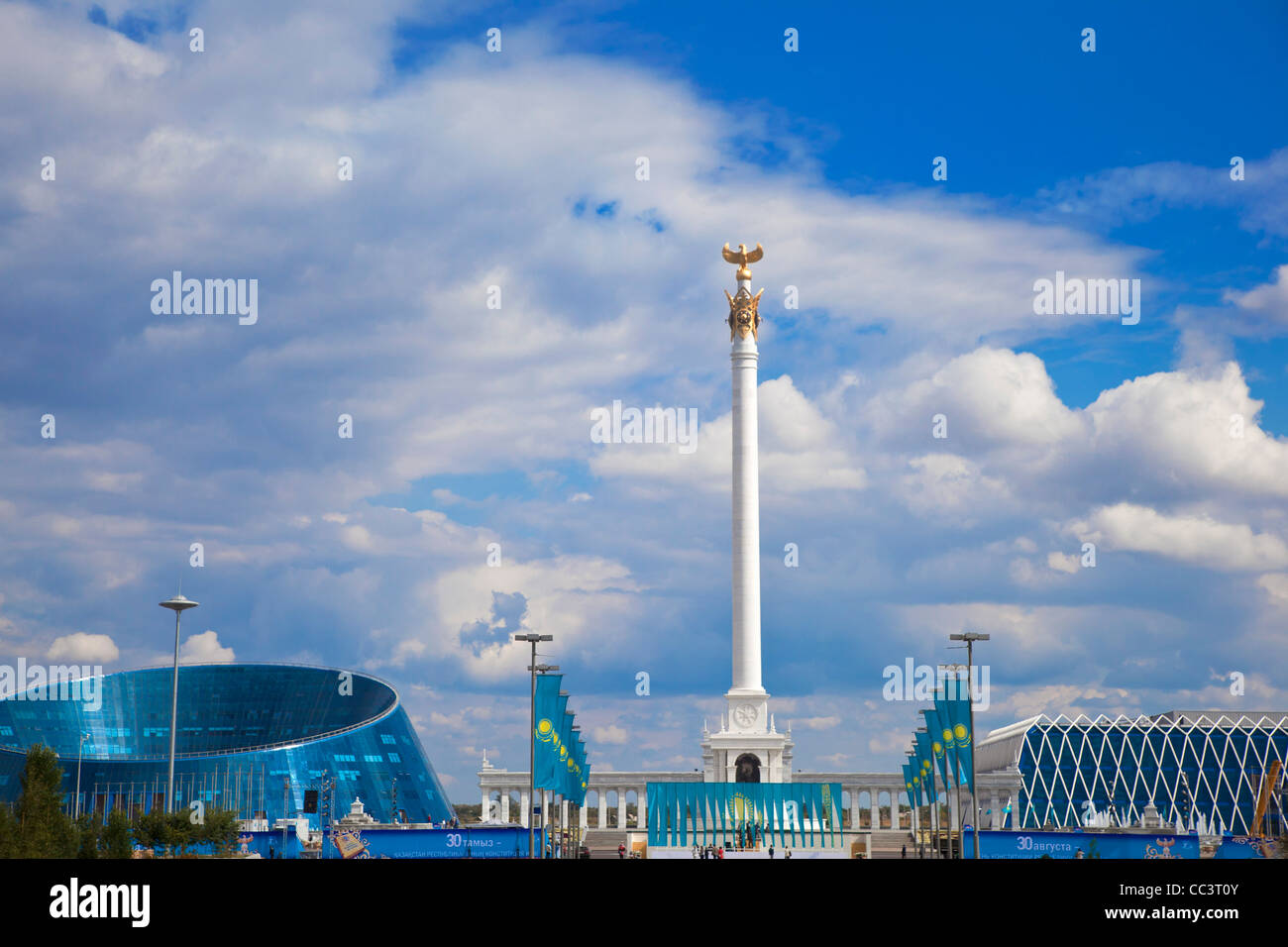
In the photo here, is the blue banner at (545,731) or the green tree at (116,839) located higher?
the blue banner at (545,731)

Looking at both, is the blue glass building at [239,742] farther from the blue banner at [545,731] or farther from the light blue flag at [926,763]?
the light blue flag at [926,763]

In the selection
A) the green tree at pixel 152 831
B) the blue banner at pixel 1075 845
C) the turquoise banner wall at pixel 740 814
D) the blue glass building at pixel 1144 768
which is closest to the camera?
the blue banner at pixel 1075 845

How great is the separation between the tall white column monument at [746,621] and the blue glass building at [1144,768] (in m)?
44.9

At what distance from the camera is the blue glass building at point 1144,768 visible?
144500 millimetres

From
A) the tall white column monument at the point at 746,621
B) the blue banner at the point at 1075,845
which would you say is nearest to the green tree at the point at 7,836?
the blue banner at the point at 1075,845

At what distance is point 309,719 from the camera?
137875mm

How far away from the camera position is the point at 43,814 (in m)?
47.0

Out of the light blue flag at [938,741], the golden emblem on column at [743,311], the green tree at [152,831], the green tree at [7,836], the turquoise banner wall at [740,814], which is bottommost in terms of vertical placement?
the turquoise banner wall at [740,814]

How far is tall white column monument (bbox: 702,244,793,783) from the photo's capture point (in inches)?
4257

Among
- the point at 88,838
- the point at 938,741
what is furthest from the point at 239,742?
the point at 938,741

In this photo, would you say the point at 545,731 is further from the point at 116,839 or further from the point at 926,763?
the point at 926,763
